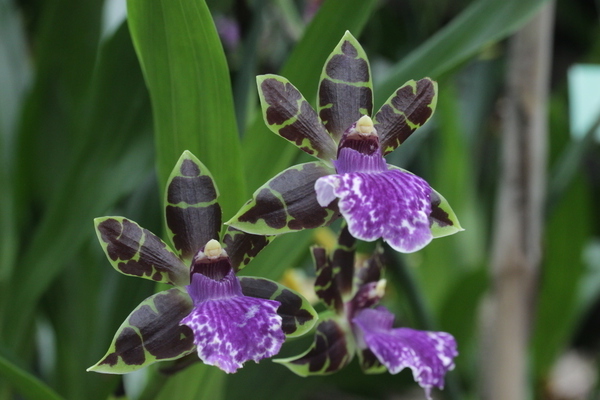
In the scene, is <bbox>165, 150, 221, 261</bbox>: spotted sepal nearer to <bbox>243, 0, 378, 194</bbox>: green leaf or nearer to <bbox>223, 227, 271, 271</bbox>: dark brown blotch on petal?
<bbox>223, 227, 271, 271</bbox>: dark brown blotch on petal

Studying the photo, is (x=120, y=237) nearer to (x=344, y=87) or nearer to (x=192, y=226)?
(x=192, y=226)

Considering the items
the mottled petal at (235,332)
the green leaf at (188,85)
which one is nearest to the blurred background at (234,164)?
the green leaf at (188,85)

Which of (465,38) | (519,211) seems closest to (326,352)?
(465,38)

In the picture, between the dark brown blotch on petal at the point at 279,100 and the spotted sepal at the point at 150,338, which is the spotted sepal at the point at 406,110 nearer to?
the dark brown blotch on petal at the point at 279,100

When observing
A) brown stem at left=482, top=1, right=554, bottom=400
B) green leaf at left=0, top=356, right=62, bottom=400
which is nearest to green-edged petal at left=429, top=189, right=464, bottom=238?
green leaf at left=0, top=356, right=62, bottom=400

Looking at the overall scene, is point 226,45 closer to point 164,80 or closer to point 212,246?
point 164,80

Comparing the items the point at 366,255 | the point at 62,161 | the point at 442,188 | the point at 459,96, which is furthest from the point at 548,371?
the point at 62,161
